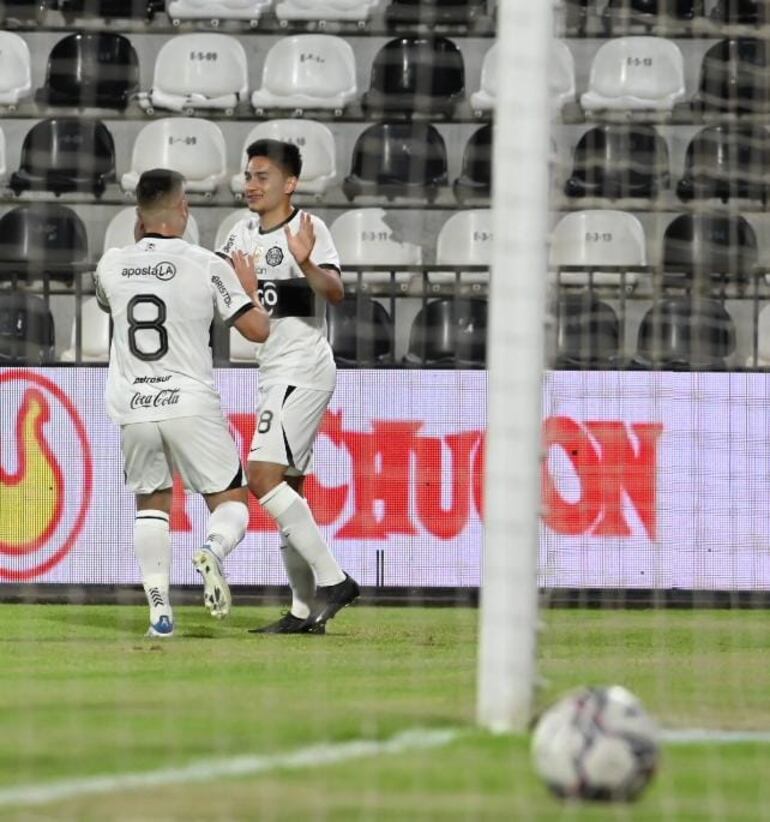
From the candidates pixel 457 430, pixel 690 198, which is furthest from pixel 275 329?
pixel 690 198

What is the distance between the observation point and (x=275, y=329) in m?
8.54

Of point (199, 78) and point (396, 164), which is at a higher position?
point (199, 78)

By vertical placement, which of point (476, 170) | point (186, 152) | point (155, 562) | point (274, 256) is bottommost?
point (155, 562)

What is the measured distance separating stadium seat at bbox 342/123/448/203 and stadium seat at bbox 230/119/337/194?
0.20 meters

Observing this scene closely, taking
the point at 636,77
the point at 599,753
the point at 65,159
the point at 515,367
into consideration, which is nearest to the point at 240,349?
the point at 65,159

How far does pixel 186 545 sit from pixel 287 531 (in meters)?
→ 2.21

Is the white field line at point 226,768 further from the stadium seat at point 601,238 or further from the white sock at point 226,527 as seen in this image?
the stadium seat at point 601,238

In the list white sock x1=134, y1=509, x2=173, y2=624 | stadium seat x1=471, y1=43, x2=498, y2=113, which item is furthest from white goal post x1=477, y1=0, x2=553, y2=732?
stadium seat x1=471, y1=43, x2=498, y2=113

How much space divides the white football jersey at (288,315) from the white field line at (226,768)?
11.7 feet

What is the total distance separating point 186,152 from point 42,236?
1199 millimetres

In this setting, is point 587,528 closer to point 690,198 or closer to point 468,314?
point 468,314

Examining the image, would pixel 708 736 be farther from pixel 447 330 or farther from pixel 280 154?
pixel 447 330

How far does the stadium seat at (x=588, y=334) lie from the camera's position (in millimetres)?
10805

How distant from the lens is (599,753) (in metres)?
3.98
